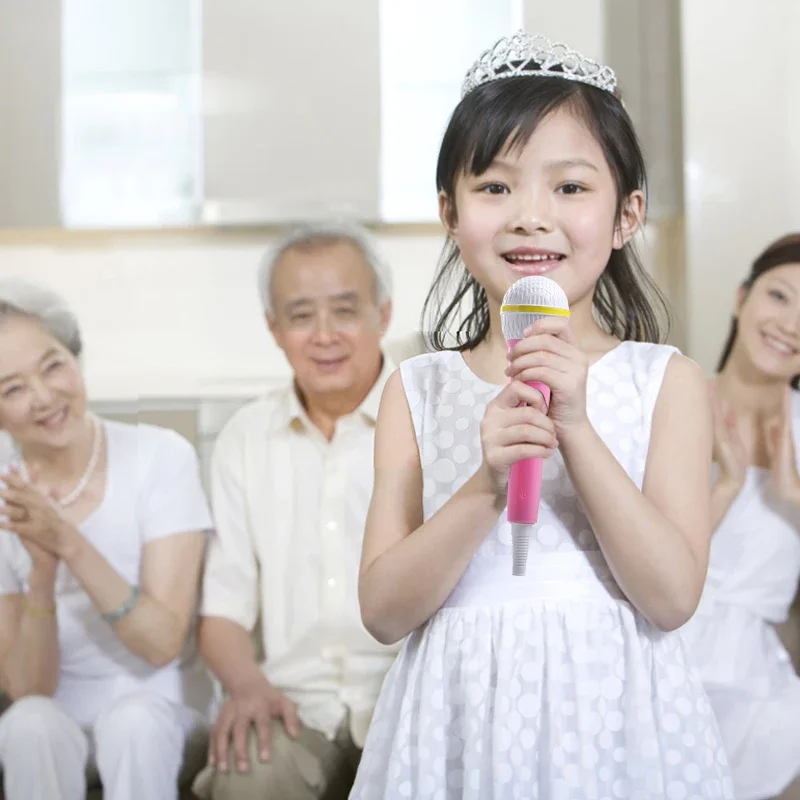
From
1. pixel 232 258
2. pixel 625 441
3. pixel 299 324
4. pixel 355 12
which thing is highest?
pixel 355 12

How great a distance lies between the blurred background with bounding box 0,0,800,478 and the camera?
191 cm

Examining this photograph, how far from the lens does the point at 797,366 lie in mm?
1745

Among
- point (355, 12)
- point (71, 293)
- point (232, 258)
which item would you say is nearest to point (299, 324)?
point (232, 258)

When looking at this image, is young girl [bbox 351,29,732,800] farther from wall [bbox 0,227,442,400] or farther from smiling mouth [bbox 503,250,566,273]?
wall [bbox 0,227,442,400]

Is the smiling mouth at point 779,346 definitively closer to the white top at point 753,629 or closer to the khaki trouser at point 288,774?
the white top at point 753,629

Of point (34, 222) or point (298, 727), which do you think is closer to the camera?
point (298, 727)

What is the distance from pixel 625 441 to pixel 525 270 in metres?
0.17

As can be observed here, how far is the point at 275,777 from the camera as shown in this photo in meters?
1.52

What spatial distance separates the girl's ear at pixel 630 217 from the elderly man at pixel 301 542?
0.78m

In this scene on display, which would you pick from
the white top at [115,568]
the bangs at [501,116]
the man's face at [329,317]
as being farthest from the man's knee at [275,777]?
the bangs at [501,116]

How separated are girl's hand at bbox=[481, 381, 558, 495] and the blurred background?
3.67 ft

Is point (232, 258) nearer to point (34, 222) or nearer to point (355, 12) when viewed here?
point (34, 222)

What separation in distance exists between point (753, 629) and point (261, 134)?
1.15m

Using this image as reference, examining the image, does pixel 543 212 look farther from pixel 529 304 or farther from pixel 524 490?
pixel 524 490
